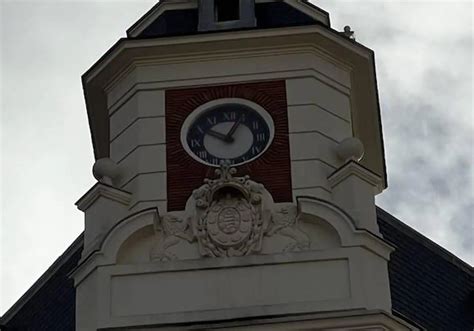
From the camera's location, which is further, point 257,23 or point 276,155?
point 257,23

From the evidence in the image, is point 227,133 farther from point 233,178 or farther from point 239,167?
point 233,178

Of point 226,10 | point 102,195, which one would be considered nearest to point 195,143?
point 102,195

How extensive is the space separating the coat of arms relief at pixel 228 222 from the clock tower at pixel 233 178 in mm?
22

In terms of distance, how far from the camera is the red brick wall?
2881cm

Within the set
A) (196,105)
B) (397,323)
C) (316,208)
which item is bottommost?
(397,323)

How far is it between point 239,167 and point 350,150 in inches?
68.7

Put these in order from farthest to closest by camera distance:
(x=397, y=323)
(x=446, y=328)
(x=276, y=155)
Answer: (x=446, y=328), (x=276, y=155), (x=397, y=323)

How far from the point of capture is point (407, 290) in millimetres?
31203

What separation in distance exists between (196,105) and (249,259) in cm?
333

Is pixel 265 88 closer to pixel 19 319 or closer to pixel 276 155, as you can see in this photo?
pixel 276 155

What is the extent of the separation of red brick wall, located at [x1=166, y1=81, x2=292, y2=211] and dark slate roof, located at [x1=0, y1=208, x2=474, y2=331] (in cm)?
307

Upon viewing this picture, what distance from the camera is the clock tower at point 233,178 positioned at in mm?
27406

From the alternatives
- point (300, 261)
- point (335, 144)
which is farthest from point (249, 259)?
point (335, 144)

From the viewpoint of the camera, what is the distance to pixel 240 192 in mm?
28250
